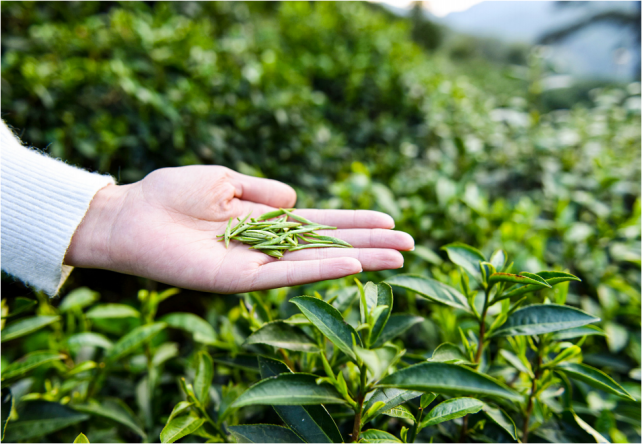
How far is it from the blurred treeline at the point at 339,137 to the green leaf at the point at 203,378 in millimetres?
967

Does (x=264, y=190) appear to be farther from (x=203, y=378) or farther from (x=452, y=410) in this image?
(x=452, y=410)

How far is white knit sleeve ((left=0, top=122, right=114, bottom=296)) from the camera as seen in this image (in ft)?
5.06

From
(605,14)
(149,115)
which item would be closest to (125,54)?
(149,115)

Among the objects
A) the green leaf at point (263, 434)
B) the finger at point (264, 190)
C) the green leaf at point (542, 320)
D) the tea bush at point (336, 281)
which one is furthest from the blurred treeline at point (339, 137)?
the green leaf at point (263, 434)

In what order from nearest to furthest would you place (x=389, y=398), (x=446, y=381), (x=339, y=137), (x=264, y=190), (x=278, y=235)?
(x=446, y=381), (x=389, y=398), (x=278, y=235), (x=264, y=190), (x=339, y=137)

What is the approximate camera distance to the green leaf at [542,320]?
104cm

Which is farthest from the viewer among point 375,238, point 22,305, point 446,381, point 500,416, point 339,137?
point 339,137

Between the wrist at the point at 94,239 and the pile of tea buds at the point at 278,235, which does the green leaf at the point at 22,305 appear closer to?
the wrist at the point at 94,239

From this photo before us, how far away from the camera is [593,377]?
3.58 feet

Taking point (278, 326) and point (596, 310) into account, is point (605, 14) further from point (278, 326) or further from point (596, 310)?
point (278, 326)

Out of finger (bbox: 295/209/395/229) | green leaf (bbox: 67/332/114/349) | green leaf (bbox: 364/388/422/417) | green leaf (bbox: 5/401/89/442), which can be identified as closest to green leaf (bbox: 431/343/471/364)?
green leaf (bbox: 364/388/422/417)

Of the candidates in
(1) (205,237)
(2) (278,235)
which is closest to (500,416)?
(2) (278,235)

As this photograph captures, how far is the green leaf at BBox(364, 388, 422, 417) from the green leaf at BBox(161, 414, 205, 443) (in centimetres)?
47

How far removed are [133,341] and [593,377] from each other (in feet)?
4.82
